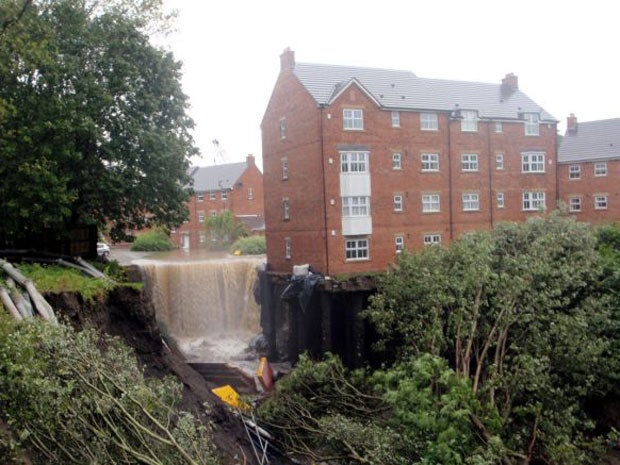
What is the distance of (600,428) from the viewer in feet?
61.2

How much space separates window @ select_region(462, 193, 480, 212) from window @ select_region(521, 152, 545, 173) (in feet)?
13.4

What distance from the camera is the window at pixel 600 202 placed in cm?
3969

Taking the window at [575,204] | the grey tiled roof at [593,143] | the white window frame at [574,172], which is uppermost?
the grey tiled roof at [593,143]

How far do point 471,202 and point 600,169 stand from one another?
12.0 meters

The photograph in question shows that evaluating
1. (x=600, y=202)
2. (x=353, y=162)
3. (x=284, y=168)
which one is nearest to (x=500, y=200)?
(x=600, y=202)

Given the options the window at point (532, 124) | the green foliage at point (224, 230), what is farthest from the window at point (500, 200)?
the green foliage at point (224, 230)

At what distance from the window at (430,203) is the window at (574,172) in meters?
13.0

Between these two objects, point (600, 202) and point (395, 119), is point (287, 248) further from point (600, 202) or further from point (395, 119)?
point (600, 202)

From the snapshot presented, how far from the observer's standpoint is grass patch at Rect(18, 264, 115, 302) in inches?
645

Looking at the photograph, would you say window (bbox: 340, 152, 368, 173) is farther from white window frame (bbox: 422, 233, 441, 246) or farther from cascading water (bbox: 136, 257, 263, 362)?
cascading water (bbox: 136, 257, 263, 362)

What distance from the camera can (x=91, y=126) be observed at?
66.3ft

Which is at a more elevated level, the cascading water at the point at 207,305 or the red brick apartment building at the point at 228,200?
the red brick apartment building at the point at 228,200

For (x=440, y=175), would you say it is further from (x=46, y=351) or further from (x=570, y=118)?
(x=46, y=351)

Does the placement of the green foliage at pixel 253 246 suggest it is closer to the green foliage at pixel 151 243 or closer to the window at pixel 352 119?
the green foliage at pixel 151 243
